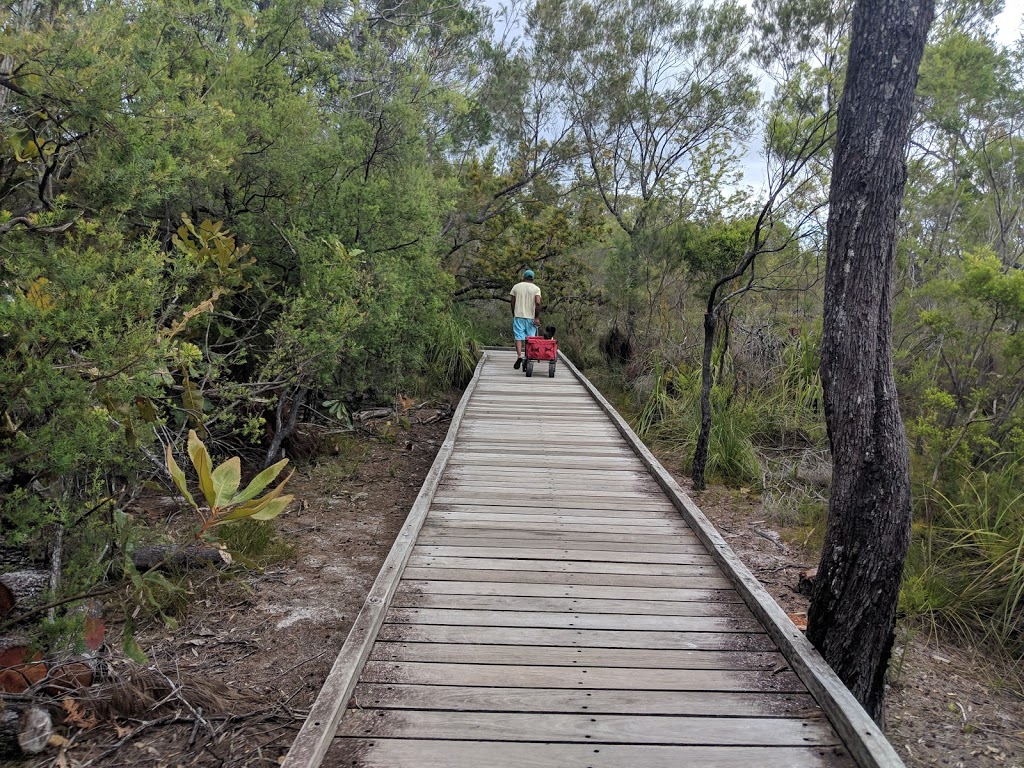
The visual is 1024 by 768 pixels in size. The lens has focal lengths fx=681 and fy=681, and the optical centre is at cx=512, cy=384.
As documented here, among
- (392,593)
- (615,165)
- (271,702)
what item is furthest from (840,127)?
(615,165)

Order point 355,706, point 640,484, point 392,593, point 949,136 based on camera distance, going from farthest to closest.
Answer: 1. point 949,136
2. point 640,484
3. point 392,593
4. point 355,706

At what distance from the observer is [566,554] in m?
4.34

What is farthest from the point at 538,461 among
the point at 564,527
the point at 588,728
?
the point at 588,728

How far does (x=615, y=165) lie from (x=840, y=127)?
13176 mm

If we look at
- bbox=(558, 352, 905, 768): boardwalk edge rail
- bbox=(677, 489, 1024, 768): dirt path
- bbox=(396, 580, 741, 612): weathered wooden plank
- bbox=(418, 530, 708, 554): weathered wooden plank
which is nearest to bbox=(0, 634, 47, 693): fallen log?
bbox=(396, 580, 741, 612): weathered wooden plank

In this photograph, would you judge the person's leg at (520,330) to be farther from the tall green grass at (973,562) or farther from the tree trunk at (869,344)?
the tree trunk at (869,344)

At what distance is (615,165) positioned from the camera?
15844mm

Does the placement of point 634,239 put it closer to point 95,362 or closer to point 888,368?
point 888,368

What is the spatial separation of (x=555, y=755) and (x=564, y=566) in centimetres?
168

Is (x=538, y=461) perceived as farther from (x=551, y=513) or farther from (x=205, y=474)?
(x=205, y=474)

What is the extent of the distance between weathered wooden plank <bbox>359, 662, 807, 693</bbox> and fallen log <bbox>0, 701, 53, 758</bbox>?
1.40 metres

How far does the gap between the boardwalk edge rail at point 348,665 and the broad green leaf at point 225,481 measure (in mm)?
915

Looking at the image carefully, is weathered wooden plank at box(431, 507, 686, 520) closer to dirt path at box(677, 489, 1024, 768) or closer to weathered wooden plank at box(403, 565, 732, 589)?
weathered wooden plank at box(403, 565, 732, 589)

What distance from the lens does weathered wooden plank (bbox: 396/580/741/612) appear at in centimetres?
378
